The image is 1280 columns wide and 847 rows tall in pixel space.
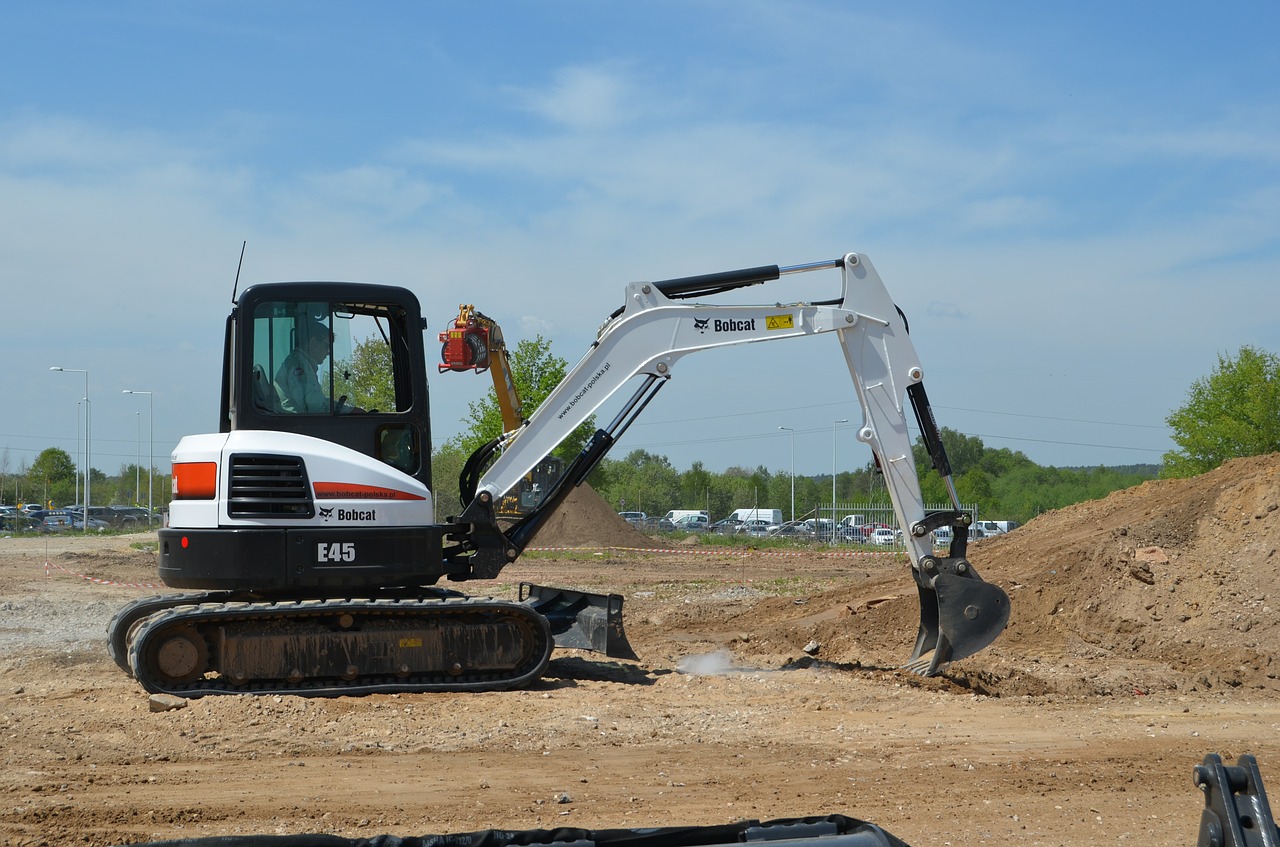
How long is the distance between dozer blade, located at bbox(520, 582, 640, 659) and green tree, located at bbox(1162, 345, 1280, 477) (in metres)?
36.7

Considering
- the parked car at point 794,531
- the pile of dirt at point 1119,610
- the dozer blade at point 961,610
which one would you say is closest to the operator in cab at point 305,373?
the dozer blade at point 961,610

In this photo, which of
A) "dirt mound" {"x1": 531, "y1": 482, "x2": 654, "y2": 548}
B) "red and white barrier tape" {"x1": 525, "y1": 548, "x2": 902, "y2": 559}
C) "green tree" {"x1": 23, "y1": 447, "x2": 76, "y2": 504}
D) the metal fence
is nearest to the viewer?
"red and white barrier tape" {"x1": 525, "y1": 548, "x2": 902, "y2": 559}

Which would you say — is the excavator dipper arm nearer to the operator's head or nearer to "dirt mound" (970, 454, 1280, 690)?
the operator's head

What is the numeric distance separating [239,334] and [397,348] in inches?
51.3

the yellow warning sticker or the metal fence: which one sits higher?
the yellow warning sticker

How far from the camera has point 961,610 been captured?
994 cm

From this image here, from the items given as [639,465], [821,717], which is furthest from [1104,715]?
[639,465]

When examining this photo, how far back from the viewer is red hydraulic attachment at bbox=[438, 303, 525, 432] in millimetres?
10977

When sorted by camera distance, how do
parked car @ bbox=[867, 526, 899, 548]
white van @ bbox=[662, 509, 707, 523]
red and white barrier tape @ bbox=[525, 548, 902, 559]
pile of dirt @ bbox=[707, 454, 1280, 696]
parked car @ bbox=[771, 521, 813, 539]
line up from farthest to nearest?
white van @ bbox=[662, 509, 707, 523], parked car @ bbox=[771, 521, 813, 539], parked car @ bbox=[867, 526, 899, 548], red and white barrier tape @ bbox=[525, 548, 902, 559], pile of dirt @ bbox=[707, 454, 1280, 696]

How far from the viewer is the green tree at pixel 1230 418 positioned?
4141 centimetres

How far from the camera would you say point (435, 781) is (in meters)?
6.73

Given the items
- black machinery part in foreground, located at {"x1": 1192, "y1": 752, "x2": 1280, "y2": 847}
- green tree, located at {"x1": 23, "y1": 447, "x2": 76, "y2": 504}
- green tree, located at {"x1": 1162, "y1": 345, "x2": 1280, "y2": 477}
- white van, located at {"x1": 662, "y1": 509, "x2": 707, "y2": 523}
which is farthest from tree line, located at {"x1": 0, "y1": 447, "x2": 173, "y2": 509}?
black machinery part in foreground, located at {"x1": 1192, "y1": 752, "x2": 1280, "y2": 847}

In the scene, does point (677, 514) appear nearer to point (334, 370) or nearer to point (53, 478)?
point (53, 478)

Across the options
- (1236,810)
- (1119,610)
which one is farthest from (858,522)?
(1236,810)
